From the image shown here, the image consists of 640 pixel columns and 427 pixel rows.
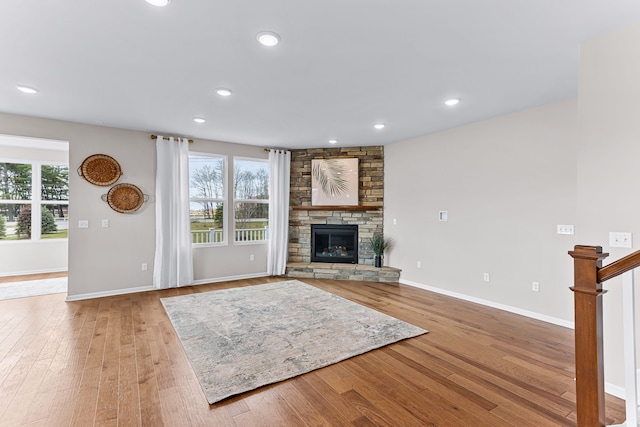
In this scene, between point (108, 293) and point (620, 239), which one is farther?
point (108, 293)

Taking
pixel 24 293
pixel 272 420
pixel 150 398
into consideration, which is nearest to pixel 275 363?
pixel 272 420

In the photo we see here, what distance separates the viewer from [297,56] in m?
2.39

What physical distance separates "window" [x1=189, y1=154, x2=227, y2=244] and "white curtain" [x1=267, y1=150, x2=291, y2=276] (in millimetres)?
900

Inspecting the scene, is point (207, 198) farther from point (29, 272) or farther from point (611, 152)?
point (611, 152)

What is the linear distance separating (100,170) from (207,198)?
1620 millimetres

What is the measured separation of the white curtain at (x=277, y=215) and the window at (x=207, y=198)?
900mm

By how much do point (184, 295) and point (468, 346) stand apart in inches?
152

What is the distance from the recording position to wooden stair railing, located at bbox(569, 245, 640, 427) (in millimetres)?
1200

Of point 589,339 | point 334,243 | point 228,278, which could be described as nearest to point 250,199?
point 228,278

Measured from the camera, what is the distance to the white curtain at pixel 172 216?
4777mm

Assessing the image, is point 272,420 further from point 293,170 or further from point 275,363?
point 293,170

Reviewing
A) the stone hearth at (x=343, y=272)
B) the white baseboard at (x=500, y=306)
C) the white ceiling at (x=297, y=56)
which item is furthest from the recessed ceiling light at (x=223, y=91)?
the white baseboard at (x=500, y=306)

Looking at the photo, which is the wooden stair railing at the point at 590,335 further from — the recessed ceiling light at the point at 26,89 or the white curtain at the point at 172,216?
the white curtain at the point at 172,216

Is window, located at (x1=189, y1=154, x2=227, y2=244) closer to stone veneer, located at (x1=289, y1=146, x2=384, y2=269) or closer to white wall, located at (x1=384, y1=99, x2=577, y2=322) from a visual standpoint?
stone veneer, located at (x1=289, y1=146, x2=384, y2=269)
